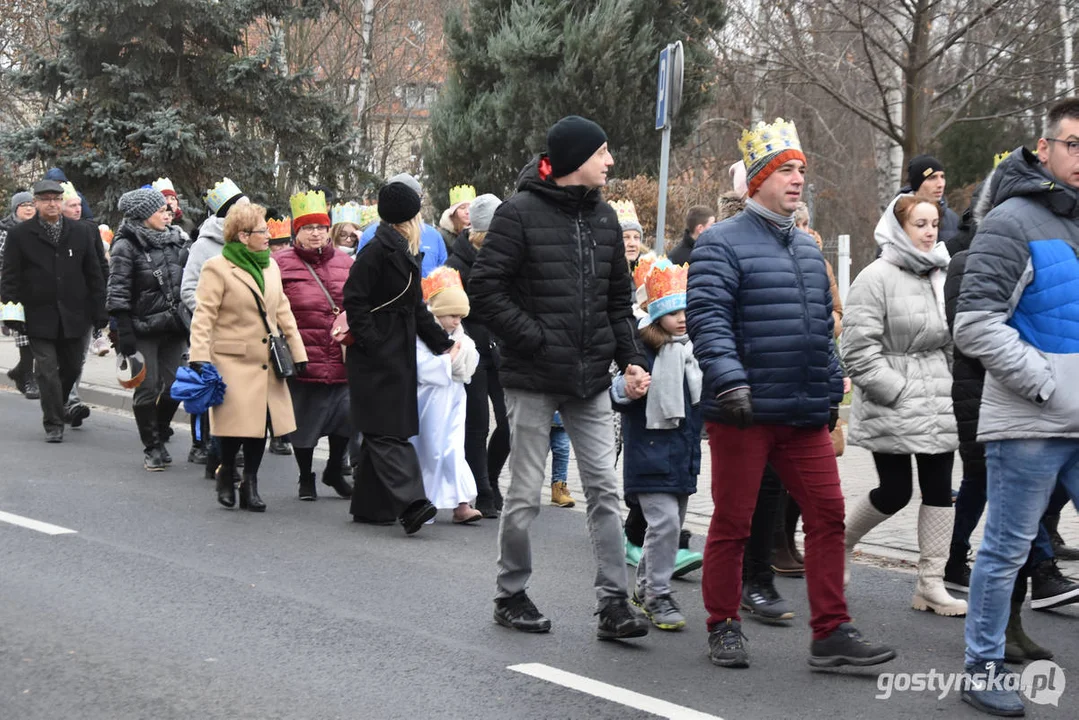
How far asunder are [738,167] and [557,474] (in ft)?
9.20

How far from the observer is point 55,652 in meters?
5.88

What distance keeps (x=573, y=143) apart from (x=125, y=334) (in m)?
5.87

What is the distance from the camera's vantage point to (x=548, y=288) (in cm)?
611

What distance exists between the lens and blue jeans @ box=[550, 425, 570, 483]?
32.3ft

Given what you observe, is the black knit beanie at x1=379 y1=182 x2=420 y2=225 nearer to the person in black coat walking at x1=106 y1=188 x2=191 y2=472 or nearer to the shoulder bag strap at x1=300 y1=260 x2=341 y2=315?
the shoulder bag strap at x1=300 y1=260 x2=341 y2=315

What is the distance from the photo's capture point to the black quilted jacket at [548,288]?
6082mm

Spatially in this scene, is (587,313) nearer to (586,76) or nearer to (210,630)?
(210,630)

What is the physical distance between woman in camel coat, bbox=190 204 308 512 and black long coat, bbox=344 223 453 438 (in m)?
0.92

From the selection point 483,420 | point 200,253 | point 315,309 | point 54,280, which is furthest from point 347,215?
point 54,280

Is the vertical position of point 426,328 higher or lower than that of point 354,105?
lower

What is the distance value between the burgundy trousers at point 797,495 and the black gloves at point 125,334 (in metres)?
6.32

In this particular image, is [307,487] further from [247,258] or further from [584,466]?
[584,466]

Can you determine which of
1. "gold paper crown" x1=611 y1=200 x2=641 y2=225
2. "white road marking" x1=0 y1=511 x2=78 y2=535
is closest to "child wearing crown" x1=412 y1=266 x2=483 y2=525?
"gold paper crown" x1=611 y1=200 x2=641 y2=225

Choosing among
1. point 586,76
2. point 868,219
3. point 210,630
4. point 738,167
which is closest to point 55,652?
point 210,630
